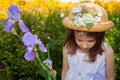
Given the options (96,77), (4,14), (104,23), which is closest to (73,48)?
(96,77)

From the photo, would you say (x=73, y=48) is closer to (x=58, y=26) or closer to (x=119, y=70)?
(x=119, y=70)

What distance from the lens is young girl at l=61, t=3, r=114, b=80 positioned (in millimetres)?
2684

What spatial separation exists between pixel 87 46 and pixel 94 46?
13 cm

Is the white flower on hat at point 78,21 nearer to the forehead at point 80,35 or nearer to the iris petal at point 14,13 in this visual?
the forehead at point 80,35

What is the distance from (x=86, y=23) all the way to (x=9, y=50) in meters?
2.09

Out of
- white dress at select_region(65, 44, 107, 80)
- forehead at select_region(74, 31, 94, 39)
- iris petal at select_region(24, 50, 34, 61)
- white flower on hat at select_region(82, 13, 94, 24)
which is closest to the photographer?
iris petal at select_region(24, 50, 34, 61)

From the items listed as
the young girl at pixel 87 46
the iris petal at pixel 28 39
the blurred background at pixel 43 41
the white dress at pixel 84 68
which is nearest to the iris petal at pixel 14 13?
the iris petal at pixel 28 39

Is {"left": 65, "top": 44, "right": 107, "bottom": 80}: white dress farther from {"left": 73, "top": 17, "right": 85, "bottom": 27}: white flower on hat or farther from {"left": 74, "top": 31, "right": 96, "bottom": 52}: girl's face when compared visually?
{"left": 73, "top": 17, "right": 85, "bottom": 27}: white flower on hat

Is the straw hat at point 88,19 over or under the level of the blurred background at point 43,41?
over

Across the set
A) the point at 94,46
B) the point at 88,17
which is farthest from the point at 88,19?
the point at 94,46

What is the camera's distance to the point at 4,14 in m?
5.41

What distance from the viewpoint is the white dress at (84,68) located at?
3107mm

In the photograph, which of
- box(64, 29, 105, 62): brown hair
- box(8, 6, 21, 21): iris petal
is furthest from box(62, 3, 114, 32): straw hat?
box(8, 6, 21, 21): iris petal

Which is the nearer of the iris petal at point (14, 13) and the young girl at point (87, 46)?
the iris petal at point (14, 13)
